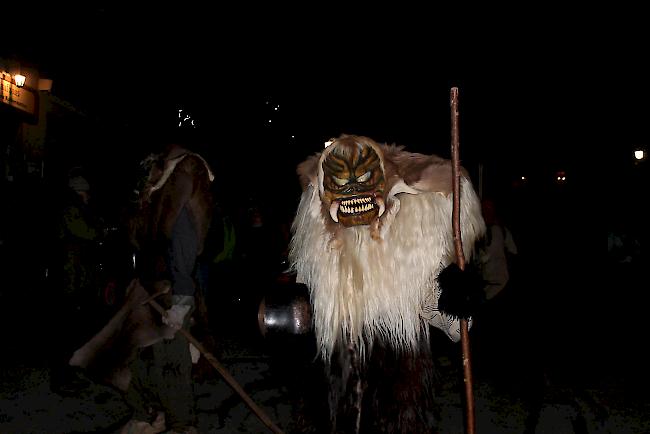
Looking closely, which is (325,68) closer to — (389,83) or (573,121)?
(389,83)

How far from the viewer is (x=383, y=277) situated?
10.2ft

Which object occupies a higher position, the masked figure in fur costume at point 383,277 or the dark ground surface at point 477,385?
the masked figure in fur costume at point 383,277

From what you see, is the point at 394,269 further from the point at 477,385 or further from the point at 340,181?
the point at 477,385

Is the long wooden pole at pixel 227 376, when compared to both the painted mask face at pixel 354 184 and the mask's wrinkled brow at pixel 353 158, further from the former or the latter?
the mask's wrinkled brow at pixel 353 158

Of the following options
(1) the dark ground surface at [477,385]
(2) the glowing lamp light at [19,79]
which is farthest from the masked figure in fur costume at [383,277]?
(2) the glowing lamp light at [19,79]

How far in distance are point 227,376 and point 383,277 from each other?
3.27 ft

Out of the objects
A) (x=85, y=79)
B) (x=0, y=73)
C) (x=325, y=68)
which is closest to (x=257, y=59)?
(x=325, y=68)

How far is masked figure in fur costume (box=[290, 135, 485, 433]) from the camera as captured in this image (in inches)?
120

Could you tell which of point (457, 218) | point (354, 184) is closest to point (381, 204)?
point (354, 184)

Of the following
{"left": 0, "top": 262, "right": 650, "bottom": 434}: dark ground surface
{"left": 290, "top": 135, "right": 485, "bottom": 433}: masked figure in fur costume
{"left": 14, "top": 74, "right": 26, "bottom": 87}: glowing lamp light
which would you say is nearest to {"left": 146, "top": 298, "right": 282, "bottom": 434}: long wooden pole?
{"left": 0, "top": 262, "right": 650, "bottom": 434}: dark ground surface

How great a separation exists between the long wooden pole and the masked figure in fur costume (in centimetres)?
39

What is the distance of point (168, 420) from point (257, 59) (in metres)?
14.8

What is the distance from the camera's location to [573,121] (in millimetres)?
23781

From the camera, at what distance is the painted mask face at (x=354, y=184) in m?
3.12
